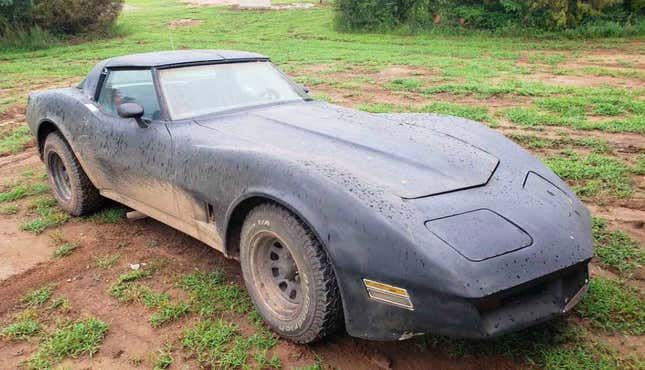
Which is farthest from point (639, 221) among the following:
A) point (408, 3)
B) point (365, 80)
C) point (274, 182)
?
point (408, 3)

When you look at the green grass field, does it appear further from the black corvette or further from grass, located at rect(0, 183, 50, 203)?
the black corvette

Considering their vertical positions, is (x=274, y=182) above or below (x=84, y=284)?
above

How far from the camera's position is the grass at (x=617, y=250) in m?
3.25

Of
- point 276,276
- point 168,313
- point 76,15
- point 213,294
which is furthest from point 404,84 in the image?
point 76,15

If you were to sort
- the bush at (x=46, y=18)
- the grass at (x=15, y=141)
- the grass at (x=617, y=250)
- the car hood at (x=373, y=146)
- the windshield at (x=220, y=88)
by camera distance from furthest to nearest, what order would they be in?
the bush at (x=46, y=18)
the grass at (x=15, y=141)
the windshield at (x=220, y=88)
the grass at (x=617, y=250)
the car hood at (x=373, y=146)

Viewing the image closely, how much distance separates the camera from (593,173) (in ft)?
15.2

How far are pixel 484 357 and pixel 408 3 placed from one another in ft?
51.4

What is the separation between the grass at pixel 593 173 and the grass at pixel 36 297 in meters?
4.02

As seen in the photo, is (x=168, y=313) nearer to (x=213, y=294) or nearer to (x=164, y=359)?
(x=213, y=294)

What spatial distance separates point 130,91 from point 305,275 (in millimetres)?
2251

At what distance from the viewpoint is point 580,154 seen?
522 cm

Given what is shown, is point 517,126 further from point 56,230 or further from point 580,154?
point 56,230

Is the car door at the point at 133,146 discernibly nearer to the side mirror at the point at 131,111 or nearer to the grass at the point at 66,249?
the side mirror at the point at 131,111

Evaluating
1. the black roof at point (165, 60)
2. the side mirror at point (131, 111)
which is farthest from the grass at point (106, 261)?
the black roof at point (165, 60)
